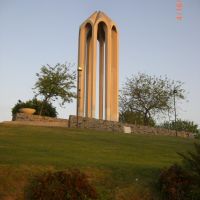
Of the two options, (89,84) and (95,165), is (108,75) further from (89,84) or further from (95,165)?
(95,165)

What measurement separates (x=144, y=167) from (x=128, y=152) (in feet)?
16.5

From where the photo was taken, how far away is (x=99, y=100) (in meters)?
53.4

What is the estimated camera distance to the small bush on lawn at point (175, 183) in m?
13.3

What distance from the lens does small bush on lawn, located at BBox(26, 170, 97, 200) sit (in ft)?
42.1

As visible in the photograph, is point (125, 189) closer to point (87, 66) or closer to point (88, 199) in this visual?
point (88, 199)

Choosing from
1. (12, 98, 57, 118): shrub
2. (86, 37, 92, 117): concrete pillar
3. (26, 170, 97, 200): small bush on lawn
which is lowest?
(26, 170, 97, 200): small bush on lawn

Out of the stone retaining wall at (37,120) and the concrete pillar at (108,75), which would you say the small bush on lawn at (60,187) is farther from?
the concrete pillar at (108,75)

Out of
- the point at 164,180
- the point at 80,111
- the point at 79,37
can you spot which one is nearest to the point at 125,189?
the point at 164,180

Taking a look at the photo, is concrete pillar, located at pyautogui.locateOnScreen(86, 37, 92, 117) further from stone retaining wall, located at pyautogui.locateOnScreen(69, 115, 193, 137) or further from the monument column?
stone retaining wall, located at pyautogui.locateOnScreen(69, 115, 193, 137)

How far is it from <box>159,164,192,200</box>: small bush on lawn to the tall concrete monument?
123ft

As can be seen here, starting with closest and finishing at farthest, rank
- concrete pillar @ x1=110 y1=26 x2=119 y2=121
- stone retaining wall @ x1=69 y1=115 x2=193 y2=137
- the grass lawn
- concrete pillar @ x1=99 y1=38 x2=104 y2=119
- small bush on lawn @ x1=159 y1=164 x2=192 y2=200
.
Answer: small bush on lawn @ x1=159 y1=164 x2=192 y2=200 → the grass lawn → stone retaining wall @ x1=69 y1=115 x2=193 y2=137 → concrete pillar @ x1=110 y1=26 x2=119 y2=121 → concrete pillar @ x1=99 y1=38 x2=104 y2=119

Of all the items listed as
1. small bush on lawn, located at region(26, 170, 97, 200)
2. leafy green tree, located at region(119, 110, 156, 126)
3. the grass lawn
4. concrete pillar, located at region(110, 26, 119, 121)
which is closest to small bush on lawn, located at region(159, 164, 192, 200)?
the grass lawn

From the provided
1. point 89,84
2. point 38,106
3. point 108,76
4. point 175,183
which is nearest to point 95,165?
point 175,183

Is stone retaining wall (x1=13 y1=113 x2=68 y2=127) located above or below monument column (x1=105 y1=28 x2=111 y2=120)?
below
